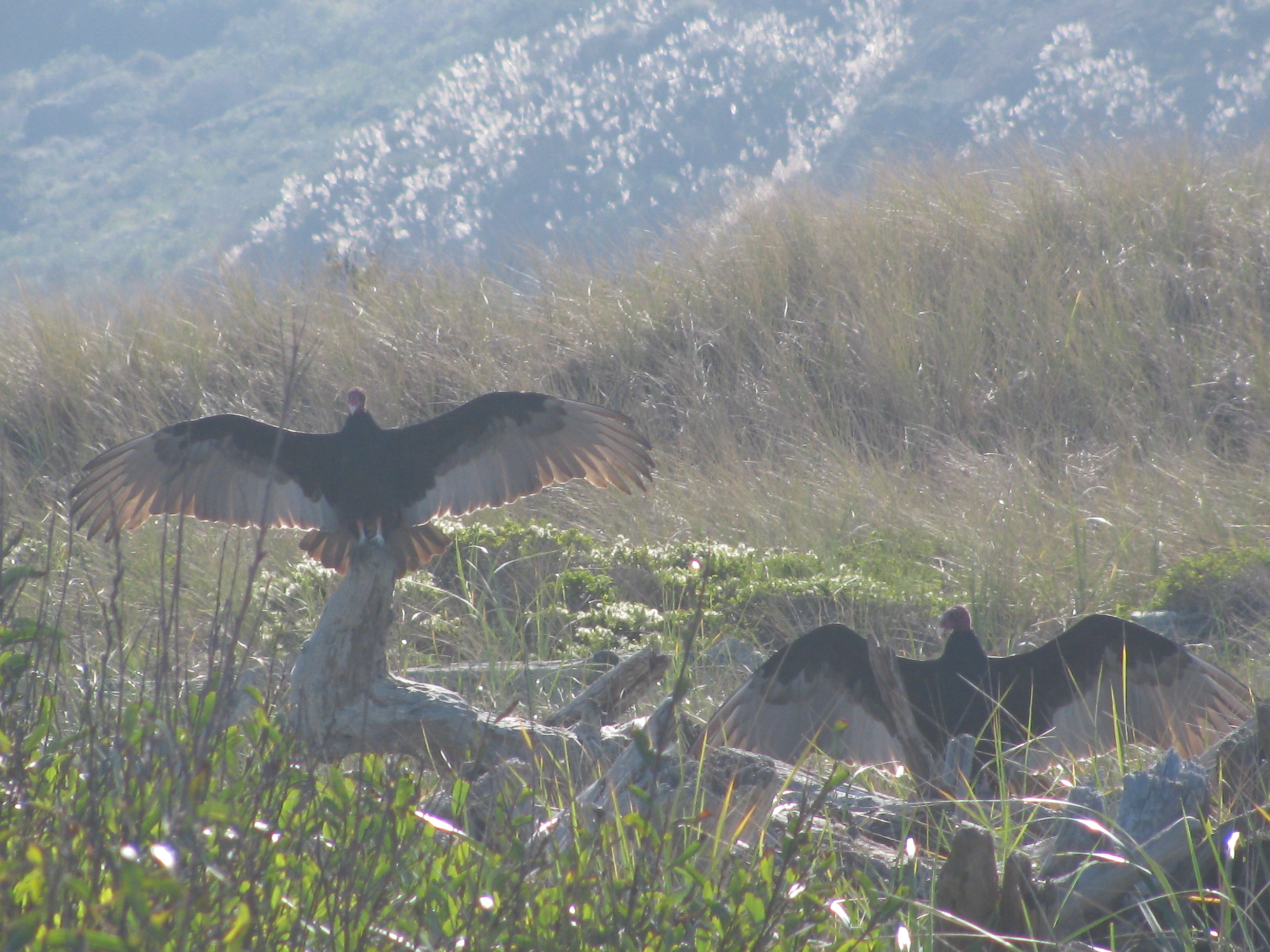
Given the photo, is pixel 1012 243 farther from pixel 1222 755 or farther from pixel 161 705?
pixel 161 705

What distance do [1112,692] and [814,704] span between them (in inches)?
30.7

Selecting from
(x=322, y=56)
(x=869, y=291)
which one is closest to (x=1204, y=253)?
(x=869, y=291)

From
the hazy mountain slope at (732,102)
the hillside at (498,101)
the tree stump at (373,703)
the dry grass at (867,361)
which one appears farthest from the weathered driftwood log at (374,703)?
the hazy mountain slope at (732,102)

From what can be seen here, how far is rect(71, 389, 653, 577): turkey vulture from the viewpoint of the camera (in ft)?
12.7

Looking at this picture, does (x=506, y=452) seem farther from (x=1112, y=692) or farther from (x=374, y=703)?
(x=1112, y=692)

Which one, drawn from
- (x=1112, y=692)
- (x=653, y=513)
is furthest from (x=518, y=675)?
(x=653, y=513)

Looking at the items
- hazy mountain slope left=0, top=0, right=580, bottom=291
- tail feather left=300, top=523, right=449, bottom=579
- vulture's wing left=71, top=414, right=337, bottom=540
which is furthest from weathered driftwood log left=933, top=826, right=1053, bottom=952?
hazy mountain slope left=0, top=0, right=580, bottom=291

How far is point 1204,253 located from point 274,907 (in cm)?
761

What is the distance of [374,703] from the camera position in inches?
122

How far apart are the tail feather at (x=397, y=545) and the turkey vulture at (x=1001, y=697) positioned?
1.18 meters

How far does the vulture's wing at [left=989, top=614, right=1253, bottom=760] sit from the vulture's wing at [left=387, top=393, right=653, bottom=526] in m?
1.46

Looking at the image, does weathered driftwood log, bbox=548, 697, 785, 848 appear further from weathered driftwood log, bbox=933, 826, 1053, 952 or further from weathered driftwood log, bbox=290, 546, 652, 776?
weathered driftwood log, bbox=290, 546, 652, 776

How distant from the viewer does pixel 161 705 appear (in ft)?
5.70

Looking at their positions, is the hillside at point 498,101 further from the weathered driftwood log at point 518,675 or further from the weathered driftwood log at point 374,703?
the weathered driftwood log at point 374,703
